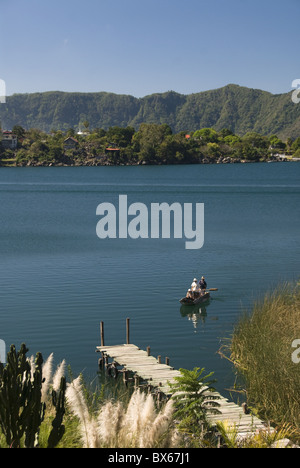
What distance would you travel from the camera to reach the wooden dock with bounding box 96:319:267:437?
1316 cm

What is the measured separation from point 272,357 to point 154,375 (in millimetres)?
3523

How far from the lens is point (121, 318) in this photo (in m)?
25.6

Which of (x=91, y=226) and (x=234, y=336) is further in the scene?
(x=91, y=226)

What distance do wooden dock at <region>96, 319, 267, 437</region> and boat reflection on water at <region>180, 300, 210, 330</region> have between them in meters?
5.60

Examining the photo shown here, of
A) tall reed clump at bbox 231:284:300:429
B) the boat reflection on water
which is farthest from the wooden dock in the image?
the boat reflection on water

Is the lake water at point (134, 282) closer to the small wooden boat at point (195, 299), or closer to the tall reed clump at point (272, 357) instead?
the small wooden boat at point (195, 299)

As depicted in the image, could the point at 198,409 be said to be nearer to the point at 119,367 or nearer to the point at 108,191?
the point at 119,367

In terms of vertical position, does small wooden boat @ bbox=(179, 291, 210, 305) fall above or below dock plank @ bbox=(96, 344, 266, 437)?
above

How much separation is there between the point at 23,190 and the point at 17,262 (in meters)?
64.5

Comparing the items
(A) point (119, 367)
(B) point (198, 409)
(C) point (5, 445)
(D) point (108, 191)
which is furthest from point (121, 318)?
(D) point (108, 191)

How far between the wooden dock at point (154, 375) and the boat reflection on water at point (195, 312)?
5.60 m
